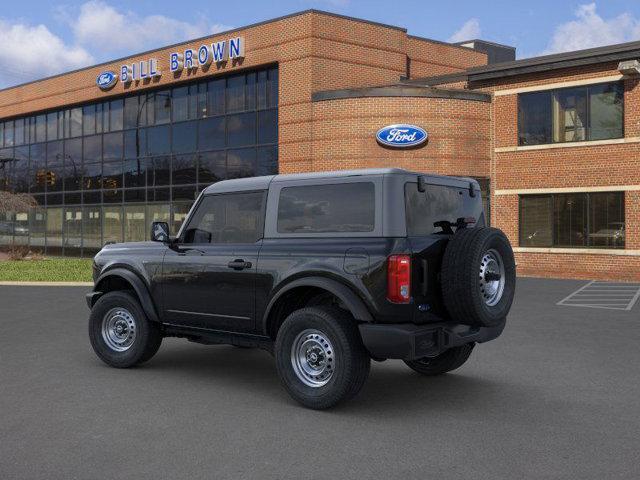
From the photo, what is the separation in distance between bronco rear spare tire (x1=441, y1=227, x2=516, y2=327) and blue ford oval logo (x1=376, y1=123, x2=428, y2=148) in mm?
16955

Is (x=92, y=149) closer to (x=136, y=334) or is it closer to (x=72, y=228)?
(x=72, y=228)

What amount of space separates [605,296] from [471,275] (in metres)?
11.7

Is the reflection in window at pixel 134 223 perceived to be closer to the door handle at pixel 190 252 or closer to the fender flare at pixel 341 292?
the door handle at pixel 190 252

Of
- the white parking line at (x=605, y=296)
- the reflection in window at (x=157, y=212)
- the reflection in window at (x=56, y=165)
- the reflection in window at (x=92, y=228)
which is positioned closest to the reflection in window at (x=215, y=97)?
the reflection in window at (x=157, y=212)

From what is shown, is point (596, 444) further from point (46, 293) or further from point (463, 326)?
point (46, 293)

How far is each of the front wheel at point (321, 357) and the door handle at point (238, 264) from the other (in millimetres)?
769

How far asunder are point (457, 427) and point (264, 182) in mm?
2957

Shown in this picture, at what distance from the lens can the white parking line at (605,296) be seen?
14164mm

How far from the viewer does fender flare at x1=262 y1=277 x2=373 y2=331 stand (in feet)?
18.7

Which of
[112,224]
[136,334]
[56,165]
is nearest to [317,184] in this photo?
[136,334]

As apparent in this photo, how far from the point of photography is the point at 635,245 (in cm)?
2044

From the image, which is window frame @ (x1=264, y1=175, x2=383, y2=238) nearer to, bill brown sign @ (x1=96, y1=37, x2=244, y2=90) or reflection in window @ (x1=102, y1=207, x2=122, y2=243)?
bill brown sign @ (x1=96, y1=37, x2=244, y2=90)

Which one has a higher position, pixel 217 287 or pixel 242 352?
pixel 217 287

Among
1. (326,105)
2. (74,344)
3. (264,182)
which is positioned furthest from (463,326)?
(326,105)
